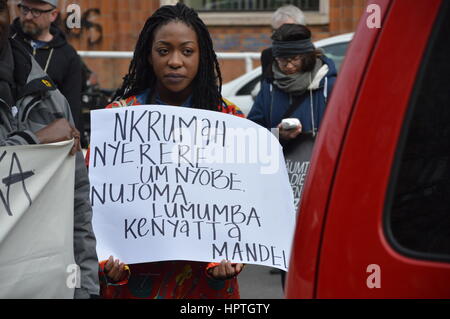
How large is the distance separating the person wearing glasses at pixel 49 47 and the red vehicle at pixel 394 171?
4.36 m

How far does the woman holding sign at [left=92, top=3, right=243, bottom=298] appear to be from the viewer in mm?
3082

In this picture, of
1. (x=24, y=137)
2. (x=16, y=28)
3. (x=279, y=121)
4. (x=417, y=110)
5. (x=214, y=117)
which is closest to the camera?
(x=417, y=110)

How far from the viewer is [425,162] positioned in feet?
6.24

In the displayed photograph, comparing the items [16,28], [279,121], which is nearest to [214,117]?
[279,121]

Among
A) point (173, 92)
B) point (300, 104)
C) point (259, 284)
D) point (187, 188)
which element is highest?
point (173, 92)

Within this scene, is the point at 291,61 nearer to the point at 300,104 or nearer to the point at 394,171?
the point at 300,104

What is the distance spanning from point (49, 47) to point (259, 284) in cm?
226

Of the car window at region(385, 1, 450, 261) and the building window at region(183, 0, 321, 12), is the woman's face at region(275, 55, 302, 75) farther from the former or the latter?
the building window at region(183, 0, 321, 12)

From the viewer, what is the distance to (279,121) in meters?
5.35

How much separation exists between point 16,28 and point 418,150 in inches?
188

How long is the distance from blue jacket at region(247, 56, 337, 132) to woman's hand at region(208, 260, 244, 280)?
2.36 m

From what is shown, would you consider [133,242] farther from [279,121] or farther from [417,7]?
[279,121]

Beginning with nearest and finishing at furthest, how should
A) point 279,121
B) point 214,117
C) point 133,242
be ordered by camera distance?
point 133,242 < point 214,117 < point 279,121

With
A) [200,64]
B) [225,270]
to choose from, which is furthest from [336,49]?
[225,270]
